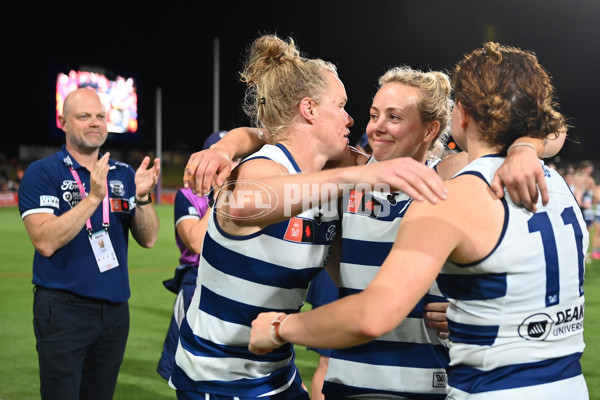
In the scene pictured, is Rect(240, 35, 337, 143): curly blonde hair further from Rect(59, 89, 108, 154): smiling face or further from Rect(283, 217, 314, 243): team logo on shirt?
Rect(59, 89, 108, 154): smiling face

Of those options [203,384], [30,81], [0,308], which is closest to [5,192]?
[30,81]

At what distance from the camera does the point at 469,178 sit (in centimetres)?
178

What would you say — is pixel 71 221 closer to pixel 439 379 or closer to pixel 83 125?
pixel 83 125

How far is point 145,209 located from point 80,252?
0.50m

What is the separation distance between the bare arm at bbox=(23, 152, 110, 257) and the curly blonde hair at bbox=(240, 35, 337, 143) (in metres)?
1.28

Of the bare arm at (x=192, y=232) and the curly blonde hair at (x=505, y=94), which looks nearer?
the curly blonde hair at (x=505, y=94)

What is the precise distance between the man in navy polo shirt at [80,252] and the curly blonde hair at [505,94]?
214cm

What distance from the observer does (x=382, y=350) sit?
2.23m

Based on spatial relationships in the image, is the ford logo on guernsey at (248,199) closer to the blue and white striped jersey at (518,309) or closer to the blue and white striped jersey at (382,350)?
the blue and white striped jersey at (382,350)

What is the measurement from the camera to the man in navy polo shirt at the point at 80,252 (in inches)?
135

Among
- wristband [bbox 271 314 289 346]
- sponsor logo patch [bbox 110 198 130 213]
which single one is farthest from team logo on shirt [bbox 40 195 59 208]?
wristband [bbox 271 314 289 346]

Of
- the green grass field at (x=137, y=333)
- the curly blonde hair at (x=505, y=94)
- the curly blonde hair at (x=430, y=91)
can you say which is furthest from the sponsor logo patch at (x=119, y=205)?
the curly blonde hair at (x=505, y=94)

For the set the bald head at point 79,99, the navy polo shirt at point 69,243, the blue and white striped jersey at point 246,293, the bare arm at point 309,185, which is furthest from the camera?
the bald head at point 79,99

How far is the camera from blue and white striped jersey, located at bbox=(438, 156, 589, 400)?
5.69 ft
